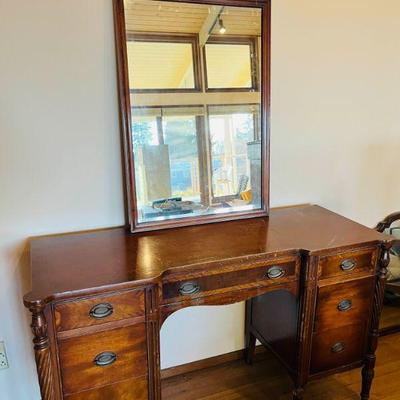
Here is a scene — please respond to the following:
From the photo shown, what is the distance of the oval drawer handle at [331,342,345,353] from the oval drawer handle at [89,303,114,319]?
3.31 feet

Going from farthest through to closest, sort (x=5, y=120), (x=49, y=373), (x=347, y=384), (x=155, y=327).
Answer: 1. (x=347, y=384)
2. (x=5, y=120)
3. (x=155, y=327)
4. (x=49, y=373)

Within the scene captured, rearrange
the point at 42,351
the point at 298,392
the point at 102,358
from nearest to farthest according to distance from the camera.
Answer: the point at 42,351 → the point at 102,358 → the point at 298,392

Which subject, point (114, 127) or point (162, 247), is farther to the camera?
point (114, 127)

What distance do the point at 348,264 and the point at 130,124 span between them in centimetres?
107

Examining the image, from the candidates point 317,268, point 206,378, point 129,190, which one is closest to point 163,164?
point 129,190

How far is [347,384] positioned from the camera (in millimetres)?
1928

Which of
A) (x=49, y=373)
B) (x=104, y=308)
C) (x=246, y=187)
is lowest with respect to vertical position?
(x=49, y=373)

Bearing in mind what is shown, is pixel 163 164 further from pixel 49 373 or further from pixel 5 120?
pixel 49 373

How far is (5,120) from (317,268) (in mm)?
1354

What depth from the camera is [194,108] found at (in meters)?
1.65

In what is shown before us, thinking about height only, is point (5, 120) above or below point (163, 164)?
above

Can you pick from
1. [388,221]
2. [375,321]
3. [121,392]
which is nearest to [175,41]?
[121,392]

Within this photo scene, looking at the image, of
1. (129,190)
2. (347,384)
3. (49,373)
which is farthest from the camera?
(347,384)

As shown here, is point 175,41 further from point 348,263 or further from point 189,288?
point 348,263
